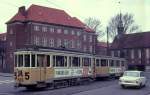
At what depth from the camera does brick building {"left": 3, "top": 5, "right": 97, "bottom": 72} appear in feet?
273

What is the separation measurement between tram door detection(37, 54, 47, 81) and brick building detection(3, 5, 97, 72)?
48.4 m

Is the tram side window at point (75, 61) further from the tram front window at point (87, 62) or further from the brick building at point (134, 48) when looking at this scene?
the brick building at point (134, 48)

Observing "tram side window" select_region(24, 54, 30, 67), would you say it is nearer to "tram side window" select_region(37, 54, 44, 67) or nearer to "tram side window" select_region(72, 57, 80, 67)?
"tram side window" select_region(37, 54, 44, 67)

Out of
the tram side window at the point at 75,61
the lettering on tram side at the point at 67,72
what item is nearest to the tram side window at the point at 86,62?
the lettering on tram side at the point at 67,72

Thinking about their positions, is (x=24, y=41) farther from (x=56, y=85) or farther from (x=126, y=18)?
(x=56, y=85)

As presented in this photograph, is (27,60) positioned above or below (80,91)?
above

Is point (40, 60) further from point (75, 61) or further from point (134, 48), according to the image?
point (134, 48)

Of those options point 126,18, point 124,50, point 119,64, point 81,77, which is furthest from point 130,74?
point 124,50

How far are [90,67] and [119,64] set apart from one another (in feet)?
40.2

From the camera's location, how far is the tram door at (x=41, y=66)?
28266 millimetres

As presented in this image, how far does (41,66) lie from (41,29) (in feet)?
186

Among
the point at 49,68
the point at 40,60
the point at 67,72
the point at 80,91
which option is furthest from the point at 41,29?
the point at 80,91

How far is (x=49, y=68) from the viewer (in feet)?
96.4

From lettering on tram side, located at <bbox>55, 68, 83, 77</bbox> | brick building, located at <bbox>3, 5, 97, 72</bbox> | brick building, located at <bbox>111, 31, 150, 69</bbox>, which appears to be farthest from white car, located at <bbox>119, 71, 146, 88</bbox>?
brick building, located at <bbox>111, 31, 150, 69</bbox>
